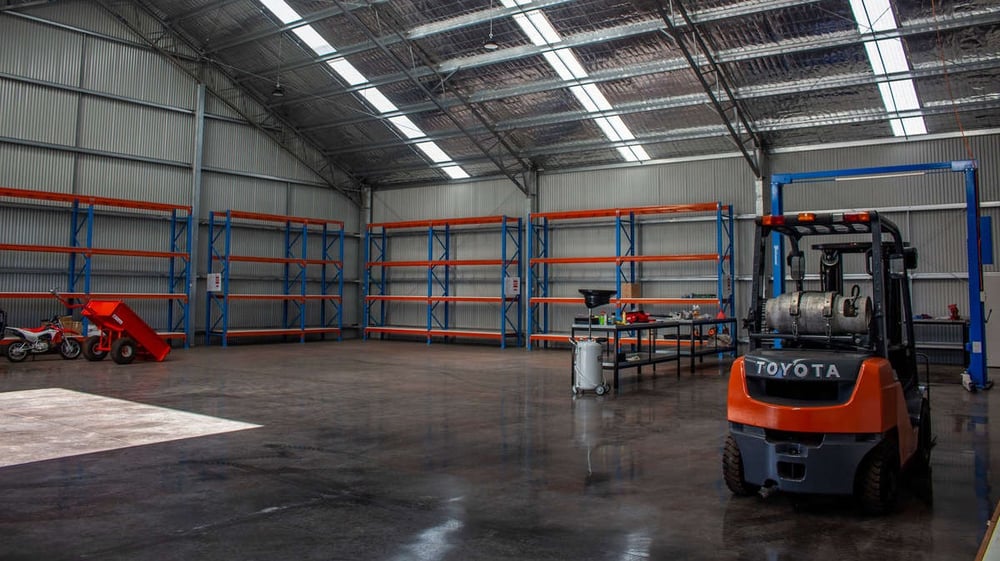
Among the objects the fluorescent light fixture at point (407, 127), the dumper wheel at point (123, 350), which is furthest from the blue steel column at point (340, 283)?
the dumper wheel at point (123, 350)

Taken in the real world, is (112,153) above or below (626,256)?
above

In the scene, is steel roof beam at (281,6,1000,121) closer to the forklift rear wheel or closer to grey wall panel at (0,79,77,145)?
grey wall panel at (0,79,77,145)

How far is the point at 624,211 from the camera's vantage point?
63.8 feet

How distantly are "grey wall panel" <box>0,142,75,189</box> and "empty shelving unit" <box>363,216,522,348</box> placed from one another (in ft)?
31.8

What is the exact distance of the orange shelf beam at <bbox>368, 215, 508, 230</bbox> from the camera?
873 inches

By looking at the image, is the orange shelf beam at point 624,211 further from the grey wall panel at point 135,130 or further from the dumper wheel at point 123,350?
the dumper wheel at point 123,350

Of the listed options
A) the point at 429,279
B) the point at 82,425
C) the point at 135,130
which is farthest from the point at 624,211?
the point at 82,425

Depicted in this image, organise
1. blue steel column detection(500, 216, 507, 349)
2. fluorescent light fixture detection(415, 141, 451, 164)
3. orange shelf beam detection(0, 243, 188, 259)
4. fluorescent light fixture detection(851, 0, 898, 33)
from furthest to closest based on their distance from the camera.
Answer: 1. fluorescent light fixture detection(415, 141, 451, 164)
2. blue steel column detection(500, 216, 507, 349)
3. orange shelf beam detection(0, 243, 188, 259)
4. fluorescent light fixture detection(851, 0, 898, 33)

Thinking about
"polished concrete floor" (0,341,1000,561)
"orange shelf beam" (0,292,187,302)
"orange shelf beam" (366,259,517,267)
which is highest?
"orange shelf beam" (366,259,517,267)

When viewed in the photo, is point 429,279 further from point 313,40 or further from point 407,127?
point 313,40

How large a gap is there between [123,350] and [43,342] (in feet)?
7.46

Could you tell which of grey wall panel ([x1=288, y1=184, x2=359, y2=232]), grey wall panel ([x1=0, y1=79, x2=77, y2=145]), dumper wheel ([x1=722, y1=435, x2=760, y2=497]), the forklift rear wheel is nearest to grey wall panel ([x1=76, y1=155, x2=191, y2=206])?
grey wall panel ([x1=0, y1=79, x2=77, y2=145])

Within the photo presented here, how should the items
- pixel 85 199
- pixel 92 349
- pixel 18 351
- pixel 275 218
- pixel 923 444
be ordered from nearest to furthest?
pixel 923 444, pixel 18 351, pixel 92 349, pixel 85 199, pixel 275 218

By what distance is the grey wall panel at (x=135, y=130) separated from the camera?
18703 millimetres
